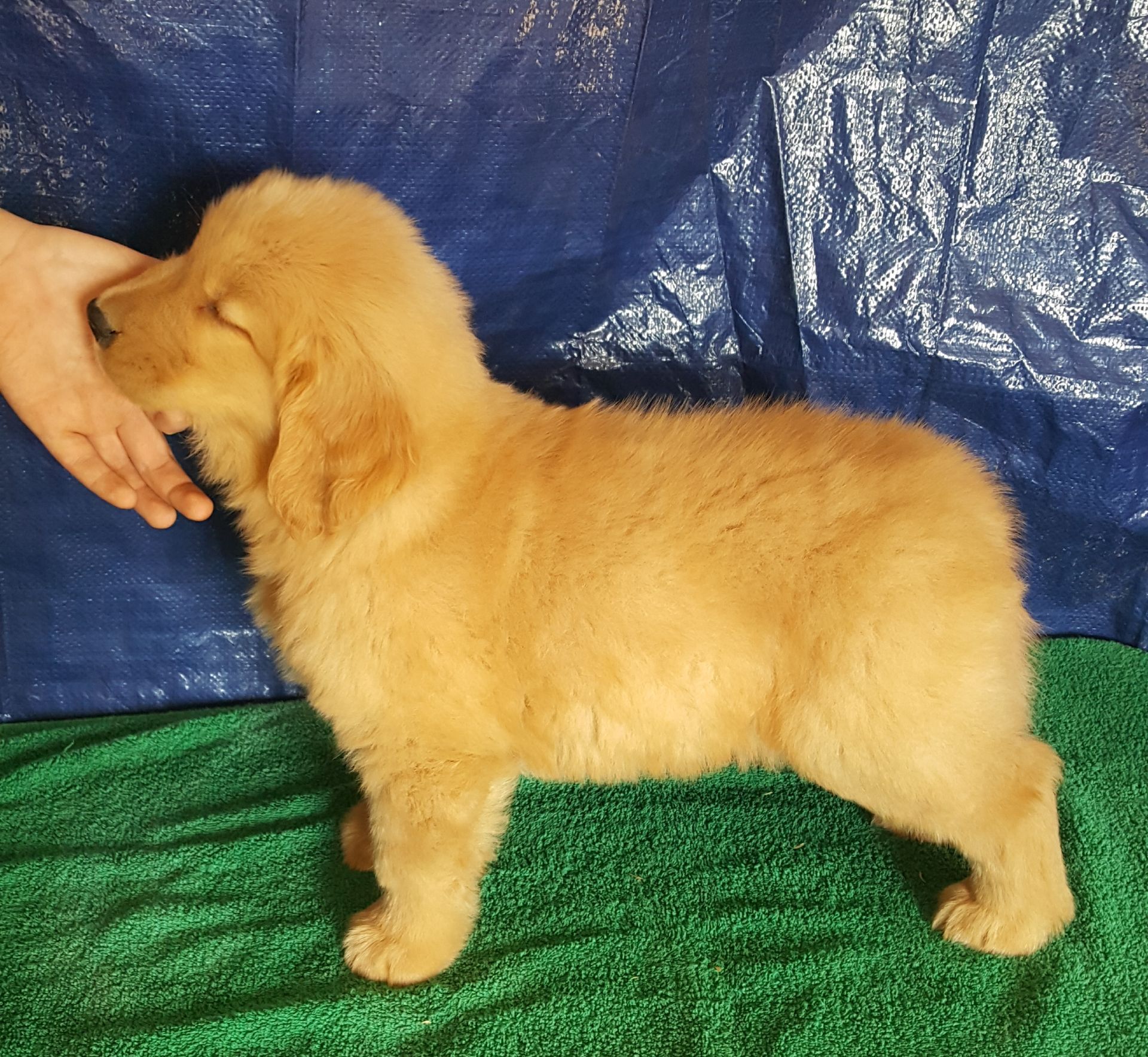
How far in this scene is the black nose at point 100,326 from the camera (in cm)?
217

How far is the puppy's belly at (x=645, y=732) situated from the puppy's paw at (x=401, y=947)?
49 centimetres

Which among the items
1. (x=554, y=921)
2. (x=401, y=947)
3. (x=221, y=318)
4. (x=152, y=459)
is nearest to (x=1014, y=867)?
(x=554, y=921)

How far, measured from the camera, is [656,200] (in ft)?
9.91

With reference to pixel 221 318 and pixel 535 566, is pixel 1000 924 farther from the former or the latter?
pixel 221 318

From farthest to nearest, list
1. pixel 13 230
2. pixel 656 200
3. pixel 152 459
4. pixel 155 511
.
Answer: pixel 656 200
pixel 152 459
pixel 155 511
pixel 13 230

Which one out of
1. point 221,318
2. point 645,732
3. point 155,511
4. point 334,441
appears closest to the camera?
point 334,441

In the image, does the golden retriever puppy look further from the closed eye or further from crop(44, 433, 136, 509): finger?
crop(44, 433, 136, 509): finger

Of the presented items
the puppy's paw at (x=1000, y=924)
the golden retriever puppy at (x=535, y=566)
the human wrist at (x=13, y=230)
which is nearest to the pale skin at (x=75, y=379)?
the human wrist at (x=13, y=230)

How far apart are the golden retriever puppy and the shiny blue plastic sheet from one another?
742 millimetres

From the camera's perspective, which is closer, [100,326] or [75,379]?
[100,326]

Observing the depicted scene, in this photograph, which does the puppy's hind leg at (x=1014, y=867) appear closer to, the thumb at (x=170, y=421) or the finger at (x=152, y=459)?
the thumb at (x=170, y=421)

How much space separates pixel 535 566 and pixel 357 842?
118cm

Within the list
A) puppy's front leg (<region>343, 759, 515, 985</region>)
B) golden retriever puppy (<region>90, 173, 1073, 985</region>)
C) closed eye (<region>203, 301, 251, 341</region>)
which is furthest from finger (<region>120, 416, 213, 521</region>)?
puppy's front leg (<region>343, 759, 515, 985</region>)

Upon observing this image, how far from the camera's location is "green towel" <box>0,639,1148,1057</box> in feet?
7.48
